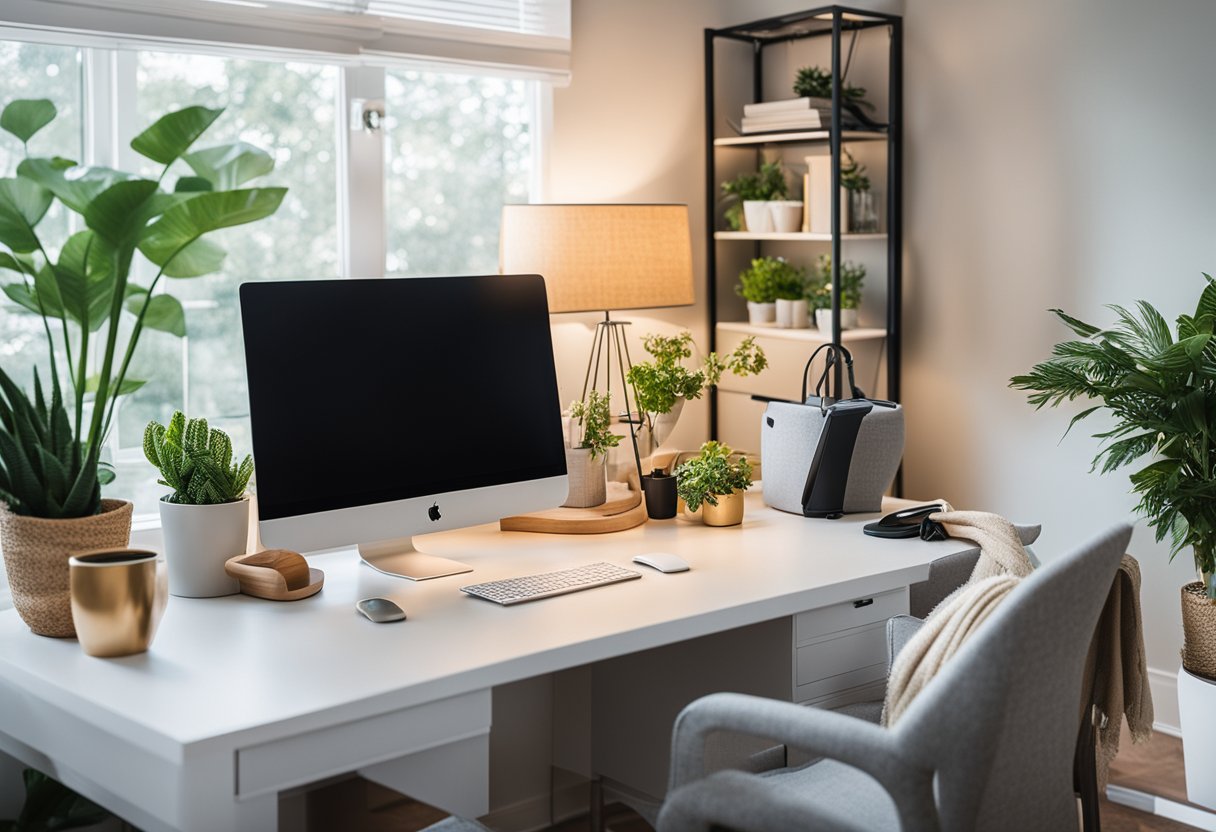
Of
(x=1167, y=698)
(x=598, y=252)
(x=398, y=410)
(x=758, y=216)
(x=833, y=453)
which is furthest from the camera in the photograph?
(x=758, y=216)

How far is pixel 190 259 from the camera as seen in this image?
6.59 feet

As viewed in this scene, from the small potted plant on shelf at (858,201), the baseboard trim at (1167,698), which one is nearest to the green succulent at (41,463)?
the small potted plant on shelf at (858,201)

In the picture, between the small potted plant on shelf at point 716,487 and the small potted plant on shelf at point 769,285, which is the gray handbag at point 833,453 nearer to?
the small potted plant on shelf at point 716,487

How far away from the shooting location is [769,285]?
3533mm

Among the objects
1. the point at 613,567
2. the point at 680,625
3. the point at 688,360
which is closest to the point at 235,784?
the point at 680,625

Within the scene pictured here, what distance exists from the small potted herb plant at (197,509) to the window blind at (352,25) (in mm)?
895

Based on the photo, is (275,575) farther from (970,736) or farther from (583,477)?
(970,736)

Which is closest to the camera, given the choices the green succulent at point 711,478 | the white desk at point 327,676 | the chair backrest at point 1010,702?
the chair backrest at point 1010,702

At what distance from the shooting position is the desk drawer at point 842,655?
2.12m

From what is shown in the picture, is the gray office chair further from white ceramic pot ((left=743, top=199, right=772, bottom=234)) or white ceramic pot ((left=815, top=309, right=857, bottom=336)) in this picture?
white ceramic pot ((left=743, top=199, right=772, bottom=234))

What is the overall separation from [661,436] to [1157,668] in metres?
1.44

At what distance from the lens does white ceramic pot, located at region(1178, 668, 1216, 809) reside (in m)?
2.67

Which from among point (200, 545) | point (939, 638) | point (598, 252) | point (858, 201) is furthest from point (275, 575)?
point (858, 201)

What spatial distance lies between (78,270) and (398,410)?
55cm
